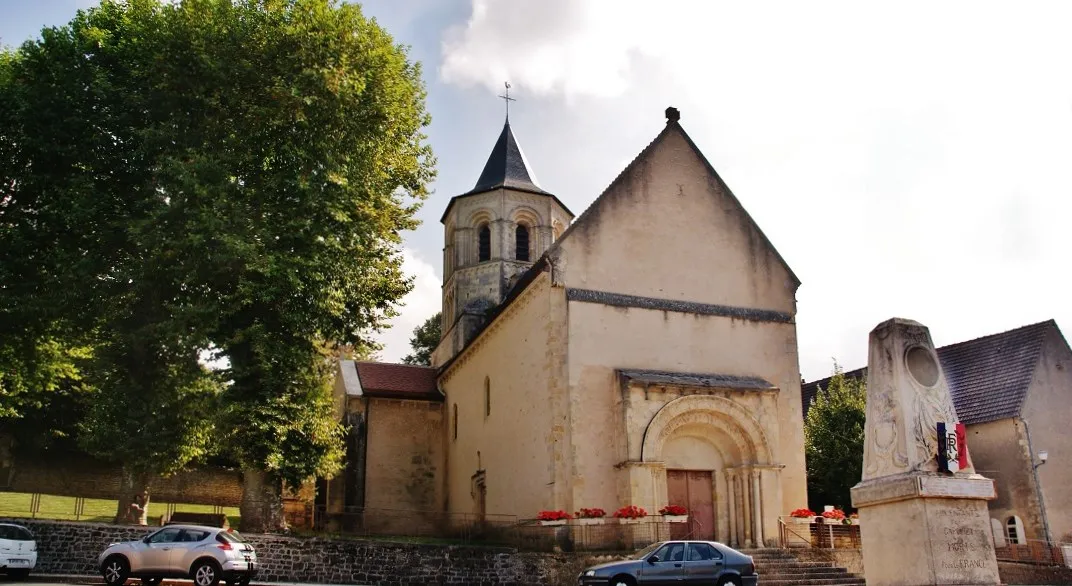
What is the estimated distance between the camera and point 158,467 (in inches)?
827

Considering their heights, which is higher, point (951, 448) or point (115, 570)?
point (951, 448)

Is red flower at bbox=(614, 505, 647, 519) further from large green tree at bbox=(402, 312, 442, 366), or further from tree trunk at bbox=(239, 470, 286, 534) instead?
large green tree at bbox=(402, 312, 442, 366)

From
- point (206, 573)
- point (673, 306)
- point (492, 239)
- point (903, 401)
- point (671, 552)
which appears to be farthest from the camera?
point (492, 239)

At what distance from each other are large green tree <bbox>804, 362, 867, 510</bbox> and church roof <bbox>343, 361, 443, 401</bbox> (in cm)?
1541

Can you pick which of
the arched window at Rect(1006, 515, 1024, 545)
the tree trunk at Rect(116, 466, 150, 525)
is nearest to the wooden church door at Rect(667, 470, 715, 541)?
the arched window at Rect(1006, 515, 1024, 545)

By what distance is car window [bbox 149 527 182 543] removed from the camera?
55.8ft

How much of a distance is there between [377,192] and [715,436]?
39.6 feet

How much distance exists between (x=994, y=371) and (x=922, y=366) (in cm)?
2187

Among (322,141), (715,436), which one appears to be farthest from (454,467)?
(322,141)

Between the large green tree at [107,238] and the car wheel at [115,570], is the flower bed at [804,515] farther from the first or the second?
the car wheel at [115,570]

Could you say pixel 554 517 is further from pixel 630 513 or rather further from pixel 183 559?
pixel 183 559

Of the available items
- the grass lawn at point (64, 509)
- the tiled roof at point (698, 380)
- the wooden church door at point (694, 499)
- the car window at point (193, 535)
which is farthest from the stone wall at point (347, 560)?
the tiled roof at point (698, 380)

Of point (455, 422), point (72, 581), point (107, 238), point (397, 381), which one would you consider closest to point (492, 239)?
point (397, 381)

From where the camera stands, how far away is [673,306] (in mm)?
25172
